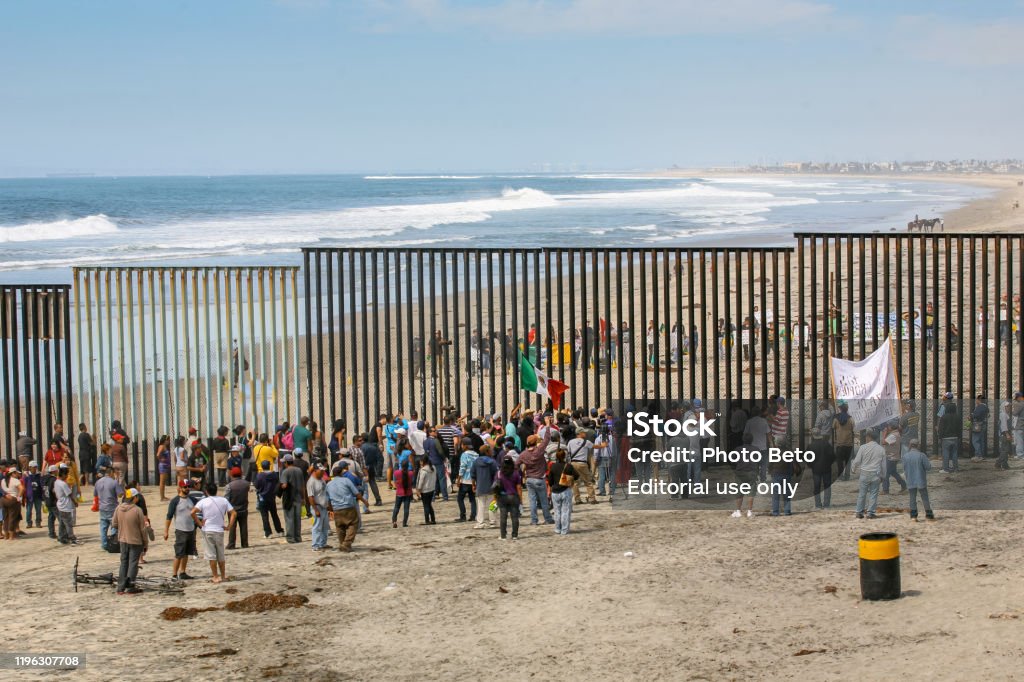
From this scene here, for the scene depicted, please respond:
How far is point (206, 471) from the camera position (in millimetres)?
20375

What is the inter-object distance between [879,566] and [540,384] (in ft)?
27.9

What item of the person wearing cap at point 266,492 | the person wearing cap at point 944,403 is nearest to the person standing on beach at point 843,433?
the person wearing cap at point 944,403

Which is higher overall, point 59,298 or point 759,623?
point 59,298

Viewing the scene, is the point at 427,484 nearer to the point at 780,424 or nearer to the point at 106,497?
the point at 106,497

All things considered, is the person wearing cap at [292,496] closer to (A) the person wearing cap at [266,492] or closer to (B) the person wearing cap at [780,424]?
(A) the person wearing cap at [266,492]

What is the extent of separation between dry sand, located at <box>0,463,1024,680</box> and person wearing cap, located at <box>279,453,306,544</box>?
0.29 meters

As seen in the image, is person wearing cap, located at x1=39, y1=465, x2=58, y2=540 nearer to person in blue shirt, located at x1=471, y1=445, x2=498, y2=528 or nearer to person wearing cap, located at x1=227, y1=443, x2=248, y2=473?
person wearing cap, located at x1=227, y1=443, x2=248, y2=473

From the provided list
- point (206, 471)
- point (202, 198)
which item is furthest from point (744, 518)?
point (202, 198)

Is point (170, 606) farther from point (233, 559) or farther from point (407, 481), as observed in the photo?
point (407, 481)

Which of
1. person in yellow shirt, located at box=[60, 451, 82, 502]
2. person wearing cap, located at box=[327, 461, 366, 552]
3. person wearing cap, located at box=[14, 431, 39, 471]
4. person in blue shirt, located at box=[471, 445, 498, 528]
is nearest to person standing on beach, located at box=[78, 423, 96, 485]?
person in yellow shirt, located at box=[60, 451, 82, 502]

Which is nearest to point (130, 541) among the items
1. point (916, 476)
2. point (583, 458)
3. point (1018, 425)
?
point (583, 458)

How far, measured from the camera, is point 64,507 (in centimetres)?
1755

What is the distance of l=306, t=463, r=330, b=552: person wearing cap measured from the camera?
1672cm

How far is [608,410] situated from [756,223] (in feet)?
184
